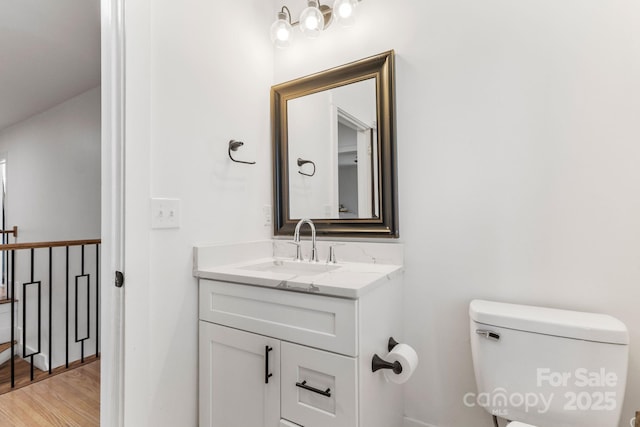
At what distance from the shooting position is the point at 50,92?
3.03 metres

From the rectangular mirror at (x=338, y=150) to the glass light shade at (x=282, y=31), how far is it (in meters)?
0.20

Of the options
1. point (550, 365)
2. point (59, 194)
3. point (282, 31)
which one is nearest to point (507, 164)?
point (550, 365)

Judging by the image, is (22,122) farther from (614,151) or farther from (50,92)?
(614,151)

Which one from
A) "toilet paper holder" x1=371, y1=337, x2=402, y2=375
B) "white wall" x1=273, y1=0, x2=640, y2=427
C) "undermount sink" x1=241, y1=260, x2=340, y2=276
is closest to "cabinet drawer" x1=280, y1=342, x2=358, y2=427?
"toilet paper holder" x1=371, y1=337, x2=402, y2=375

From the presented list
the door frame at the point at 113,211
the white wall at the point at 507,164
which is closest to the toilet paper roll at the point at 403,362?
the white wall at the point at 507,164

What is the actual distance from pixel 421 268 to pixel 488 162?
54 cm

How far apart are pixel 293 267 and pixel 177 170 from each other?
0.71 m

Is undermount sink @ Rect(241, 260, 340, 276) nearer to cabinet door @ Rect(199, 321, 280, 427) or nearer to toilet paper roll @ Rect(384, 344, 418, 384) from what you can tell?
cabinet door @ Rect(199, 321, 280, 427)

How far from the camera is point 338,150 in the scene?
1.56 meters

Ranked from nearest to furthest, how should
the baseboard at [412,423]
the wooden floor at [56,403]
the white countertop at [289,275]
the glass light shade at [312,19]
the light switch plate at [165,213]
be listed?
the white countertop at [289,275], the light switch plate at [165,213], the baseboard at [412,423], the glass light shade at [312,19], the wooden floor at [56,403]

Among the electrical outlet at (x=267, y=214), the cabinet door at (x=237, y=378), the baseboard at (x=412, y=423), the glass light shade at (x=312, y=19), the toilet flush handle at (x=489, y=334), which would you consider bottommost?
the baseboard at (x=412, y=423)

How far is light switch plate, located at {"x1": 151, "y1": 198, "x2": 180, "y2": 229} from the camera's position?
1.12 m

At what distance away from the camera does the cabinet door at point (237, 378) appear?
107 centimetres

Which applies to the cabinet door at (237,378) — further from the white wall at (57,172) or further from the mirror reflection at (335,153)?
the white wall at (57,172)
